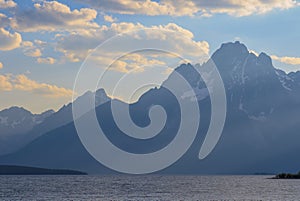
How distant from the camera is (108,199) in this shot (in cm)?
14025

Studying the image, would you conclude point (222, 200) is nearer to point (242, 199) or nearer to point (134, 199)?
point (242, 199)

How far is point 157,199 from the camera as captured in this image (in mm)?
140875

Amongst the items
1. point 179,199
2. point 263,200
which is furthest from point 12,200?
point 263,200

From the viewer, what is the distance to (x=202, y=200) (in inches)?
5536

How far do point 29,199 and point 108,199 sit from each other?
18495mm

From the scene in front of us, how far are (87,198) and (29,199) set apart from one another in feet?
44.5

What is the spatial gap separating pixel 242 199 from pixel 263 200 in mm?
5266

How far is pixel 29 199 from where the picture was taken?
14150cm

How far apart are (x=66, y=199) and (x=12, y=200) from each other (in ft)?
40.0

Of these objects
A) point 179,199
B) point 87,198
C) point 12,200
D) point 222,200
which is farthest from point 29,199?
point 222,200

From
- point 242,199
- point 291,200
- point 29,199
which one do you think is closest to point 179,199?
point 242,199

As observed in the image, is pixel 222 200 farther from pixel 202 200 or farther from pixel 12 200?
pixel 12 200

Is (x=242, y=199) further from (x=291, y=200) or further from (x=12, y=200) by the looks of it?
(x=12, y=200)

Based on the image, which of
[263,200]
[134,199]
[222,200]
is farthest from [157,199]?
[263,200]
